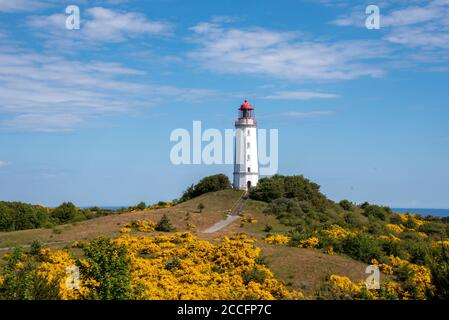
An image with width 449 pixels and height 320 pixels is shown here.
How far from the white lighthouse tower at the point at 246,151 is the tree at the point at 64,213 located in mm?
24638

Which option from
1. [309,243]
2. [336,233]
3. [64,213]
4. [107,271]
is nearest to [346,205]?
[336,233]

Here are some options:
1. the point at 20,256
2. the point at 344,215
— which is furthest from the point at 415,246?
the point at 20,256

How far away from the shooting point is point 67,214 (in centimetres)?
7725

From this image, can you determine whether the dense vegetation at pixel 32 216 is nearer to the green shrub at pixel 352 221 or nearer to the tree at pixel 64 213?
the tree at pixel 64 213

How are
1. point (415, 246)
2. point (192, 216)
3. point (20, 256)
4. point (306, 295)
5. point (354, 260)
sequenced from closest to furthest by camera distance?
point (306, 295) < point (20, 256) < point (354, 260) < point (415, 246) < point (192, 216)

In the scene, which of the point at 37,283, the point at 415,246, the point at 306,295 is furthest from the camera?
the point at 415,246

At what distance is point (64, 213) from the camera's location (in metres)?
77.2

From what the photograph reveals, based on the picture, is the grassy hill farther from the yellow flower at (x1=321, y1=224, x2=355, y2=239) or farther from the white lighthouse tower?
the white lighthouse tower

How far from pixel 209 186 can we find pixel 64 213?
21.7 m

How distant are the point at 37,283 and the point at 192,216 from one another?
37.4 meters

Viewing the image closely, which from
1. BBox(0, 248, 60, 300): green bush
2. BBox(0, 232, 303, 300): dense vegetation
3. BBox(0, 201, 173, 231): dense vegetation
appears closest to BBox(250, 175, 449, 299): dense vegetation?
BBox(0, 232, 303, 300): dense vegetation

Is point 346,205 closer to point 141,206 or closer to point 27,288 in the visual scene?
point 141,206

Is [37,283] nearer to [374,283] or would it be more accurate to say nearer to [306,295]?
[306,295]

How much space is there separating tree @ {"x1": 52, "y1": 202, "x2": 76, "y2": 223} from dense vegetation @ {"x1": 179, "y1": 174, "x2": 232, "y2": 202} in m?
16.3
